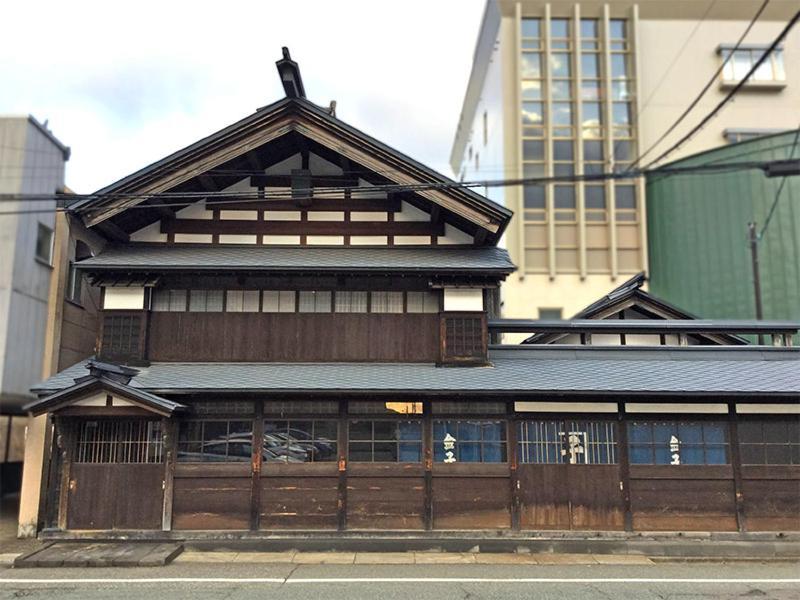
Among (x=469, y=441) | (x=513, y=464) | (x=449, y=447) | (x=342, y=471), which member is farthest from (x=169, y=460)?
(x=513, y=464)

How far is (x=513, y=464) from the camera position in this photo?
1185 centimetres

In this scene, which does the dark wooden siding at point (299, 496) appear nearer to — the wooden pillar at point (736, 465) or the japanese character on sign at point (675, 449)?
the japanese character on sign at point (675, 449)

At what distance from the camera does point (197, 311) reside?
12984 millimetres

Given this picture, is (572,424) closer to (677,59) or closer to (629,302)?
(629,302)

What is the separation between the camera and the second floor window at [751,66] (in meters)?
35.6

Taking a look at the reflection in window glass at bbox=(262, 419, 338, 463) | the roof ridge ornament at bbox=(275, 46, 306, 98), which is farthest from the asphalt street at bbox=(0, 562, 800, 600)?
the roof ridge ornament at bbox=(275, 46, 306, 98)

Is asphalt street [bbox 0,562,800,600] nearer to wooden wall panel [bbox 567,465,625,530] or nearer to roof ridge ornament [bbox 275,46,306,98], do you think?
wooden wall panel [bbox 567,465,625,530]

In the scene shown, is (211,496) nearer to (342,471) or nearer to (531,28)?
(342,471)

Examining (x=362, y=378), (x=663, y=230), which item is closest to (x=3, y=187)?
(x=362, y=378)

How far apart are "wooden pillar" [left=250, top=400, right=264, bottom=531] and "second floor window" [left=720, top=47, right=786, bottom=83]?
118 feet

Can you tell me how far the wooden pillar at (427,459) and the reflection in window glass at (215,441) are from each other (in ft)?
11.4

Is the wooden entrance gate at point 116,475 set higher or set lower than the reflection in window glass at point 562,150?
lower

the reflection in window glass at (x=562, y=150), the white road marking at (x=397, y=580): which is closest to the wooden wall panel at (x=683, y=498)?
the white road marking at (x=397, y=580)

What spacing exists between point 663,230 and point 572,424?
81.4ft
